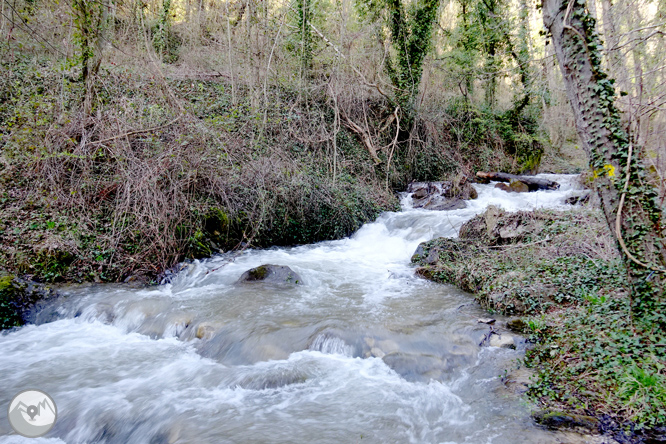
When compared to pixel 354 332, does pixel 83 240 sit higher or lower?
higher

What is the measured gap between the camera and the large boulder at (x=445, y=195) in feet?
43.6

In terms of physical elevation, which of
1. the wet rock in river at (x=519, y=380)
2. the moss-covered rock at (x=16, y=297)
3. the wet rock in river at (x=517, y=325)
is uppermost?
the moss-covered rock at (x=16, y=297)

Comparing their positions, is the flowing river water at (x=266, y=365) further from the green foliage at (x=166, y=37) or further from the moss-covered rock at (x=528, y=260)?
the green foliage at (x=166, y=37)

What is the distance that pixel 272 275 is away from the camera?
821cm

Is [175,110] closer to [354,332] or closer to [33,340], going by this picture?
[33,340]

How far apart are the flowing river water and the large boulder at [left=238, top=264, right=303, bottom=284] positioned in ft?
0.77

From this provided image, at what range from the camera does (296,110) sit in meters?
13.5

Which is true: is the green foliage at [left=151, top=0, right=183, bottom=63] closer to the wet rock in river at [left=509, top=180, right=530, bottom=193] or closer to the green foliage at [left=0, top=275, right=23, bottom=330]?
the green foliage at [left=0, top=275, right=23, bottom=330]

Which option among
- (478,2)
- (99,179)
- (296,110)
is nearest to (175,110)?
(99,179)

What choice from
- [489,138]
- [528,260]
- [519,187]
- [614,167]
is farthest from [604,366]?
[489,138]

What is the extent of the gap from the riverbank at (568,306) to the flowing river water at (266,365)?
0.42 m

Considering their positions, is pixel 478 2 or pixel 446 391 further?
pixel 478 2

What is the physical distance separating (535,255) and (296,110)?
915 centimetres

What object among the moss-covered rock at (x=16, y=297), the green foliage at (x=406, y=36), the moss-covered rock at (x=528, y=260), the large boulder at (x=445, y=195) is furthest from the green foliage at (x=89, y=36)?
the large boulder at (x=445, y=195)
